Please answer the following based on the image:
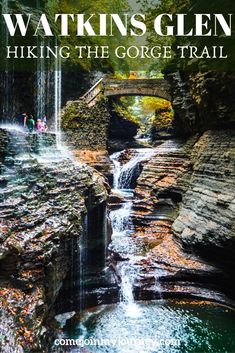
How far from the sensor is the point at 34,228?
8.58 meters

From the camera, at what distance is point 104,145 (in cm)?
2922

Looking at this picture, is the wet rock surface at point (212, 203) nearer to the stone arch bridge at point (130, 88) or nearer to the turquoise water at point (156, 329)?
the turquoise water at point (156, 329)

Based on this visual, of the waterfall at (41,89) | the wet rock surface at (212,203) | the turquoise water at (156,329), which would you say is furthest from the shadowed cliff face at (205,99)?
the waterfall at (41,89)

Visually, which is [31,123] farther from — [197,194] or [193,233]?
[193,233]

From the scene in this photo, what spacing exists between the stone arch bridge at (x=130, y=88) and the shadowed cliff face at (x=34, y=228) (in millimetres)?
16974

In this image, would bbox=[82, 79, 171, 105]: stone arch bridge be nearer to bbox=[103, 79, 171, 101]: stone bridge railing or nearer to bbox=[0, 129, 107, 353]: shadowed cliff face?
bbox=[103, 79, 171, 101]: stone bridge railing

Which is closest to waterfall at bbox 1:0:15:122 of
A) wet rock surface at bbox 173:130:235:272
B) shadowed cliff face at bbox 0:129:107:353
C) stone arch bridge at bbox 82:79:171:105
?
stone arch bridge at bbox 82:79:171:105

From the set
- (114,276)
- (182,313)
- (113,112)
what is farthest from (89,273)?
(113,112)

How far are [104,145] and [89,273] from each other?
1733cm

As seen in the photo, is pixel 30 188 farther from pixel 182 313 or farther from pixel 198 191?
pixel 198 191

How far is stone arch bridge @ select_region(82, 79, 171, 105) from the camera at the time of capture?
28672mm

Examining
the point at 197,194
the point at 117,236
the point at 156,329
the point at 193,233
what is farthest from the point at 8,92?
the point at 156,329

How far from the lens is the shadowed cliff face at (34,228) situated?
6477 mm

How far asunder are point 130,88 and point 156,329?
22.4 metres
